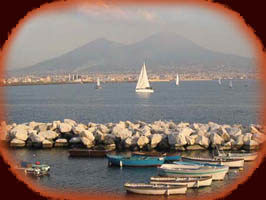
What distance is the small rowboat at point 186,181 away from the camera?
5.69m

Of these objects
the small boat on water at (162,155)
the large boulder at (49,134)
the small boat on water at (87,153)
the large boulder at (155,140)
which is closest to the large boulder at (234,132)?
the large boulder at (155,140)

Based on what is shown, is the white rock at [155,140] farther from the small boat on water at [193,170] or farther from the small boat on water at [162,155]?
the small boat on water at [193,170]

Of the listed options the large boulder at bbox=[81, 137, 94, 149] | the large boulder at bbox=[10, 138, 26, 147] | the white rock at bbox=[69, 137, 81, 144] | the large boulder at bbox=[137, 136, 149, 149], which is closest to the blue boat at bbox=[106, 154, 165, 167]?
the large boulder at bbox=[137, 136, 149, 149]

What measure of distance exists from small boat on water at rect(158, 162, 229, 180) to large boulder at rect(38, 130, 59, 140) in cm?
414

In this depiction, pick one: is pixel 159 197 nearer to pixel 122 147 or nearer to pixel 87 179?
pixel 87 179

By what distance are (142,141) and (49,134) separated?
2233 millimetres

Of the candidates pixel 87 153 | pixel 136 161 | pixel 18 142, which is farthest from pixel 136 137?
pixel 18 142

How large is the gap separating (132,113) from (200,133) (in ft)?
27.0

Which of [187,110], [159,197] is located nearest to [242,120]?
[187,110]

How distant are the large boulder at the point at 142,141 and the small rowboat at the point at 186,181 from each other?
3.34m

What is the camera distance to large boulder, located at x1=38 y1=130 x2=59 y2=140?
1033 cm

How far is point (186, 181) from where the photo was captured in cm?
595

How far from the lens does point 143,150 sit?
31.8ft

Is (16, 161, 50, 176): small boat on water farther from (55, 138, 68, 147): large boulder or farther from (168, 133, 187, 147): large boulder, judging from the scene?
(168, 133, 187, 147): large boulder
